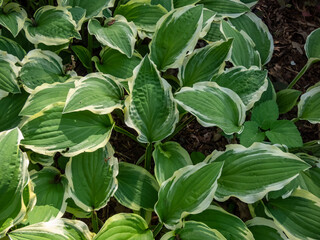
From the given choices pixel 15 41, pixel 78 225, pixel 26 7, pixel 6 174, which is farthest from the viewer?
pixel 26 7

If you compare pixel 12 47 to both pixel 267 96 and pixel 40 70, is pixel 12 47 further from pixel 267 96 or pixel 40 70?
pixel 267 96

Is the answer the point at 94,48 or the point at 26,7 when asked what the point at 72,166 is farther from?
the point at 26,7

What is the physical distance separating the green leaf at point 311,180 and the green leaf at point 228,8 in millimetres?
927

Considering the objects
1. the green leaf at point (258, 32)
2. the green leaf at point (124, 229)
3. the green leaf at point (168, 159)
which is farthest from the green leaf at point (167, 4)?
the green leaf at point (124, 229)

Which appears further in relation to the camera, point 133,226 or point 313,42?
point 313,42

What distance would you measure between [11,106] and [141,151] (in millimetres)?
710

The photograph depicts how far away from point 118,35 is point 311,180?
3.83 feet

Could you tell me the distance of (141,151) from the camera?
6.54 feet

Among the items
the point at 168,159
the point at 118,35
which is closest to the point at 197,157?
the point at 168,159

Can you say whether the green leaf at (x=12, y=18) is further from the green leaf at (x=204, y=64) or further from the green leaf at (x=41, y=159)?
the green leaf at (x=204, y=64)

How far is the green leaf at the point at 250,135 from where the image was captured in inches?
64.3

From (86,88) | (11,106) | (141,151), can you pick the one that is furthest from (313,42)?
(11,106)

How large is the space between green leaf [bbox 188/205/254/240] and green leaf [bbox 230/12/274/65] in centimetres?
89

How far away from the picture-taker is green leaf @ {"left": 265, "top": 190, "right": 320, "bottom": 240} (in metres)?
1.53
